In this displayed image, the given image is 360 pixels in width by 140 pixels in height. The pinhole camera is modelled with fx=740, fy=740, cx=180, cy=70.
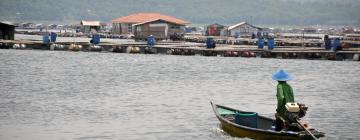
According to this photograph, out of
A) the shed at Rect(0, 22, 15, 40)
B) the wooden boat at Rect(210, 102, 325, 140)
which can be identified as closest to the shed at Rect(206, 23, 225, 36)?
the shed at Rect(0, 22, 15, 40)

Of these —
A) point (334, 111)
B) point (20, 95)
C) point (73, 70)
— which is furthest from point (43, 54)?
point (334, 111)

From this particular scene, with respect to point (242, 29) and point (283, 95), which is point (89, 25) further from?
point (283, 95)

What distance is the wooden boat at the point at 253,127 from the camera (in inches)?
965

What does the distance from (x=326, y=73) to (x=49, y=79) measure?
23371 mm

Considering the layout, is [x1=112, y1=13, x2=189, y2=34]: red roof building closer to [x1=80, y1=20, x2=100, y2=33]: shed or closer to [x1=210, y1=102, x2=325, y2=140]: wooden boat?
[x1=80, y1=20, x2=100, y2=33]: shed

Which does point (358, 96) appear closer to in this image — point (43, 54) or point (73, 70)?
point (73, 70)

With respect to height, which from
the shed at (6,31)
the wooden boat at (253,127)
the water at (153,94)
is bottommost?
the water at (153,94)

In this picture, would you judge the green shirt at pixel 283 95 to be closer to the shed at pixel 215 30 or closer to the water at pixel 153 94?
the water at pixel 153 94

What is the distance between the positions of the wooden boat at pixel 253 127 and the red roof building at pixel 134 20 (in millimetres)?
82911

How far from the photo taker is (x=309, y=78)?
190 ft

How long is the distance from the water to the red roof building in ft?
135

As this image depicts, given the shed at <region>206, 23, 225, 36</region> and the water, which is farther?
the shed at <region>206, 23, 225, 36</region>

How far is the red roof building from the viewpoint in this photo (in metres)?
119

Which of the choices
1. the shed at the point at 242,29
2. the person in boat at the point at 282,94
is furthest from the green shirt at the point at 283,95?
the shed at the point at 242,29
